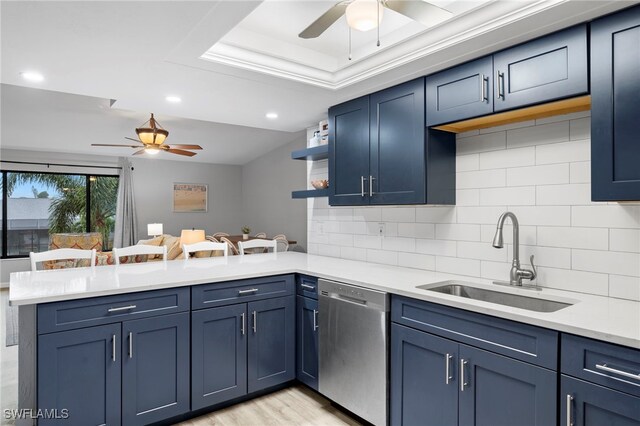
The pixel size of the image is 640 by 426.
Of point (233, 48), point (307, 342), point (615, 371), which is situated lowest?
point (307, 342)

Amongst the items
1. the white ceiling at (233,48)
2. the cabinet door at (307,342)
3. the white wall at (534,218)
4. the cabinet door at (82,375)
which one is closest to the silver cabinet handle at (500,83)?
the white ceiling at (233,48)

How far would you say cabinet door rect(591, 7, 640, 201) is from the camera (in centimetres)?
157

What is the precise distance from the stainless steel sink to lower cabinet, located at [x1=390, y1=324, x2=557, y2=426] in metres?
0.36

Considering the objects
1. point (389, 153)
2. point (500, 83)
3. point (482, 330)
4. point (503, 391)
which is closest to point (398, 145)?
point (389, 153)

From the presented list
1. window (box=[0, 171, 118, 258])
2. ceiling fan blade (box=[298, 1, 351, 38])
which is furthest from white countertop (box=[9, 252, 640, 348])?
window (box=[0, 171, 118, 258])

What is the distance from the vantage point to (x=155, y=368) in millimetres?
2297

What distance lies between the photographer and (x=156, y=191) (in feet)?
26.7

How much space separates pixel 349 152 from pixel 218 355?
1692mm

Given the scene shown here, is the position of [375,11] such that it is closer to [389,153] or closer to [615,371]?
[389,153]

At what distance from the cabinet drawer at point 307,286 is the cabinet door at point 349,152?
0.65 metres

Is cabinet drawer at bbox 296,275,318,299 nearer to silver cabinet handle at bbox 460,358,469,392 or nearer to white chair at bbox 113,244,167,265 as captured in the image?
silver cabinet handle at bbox 460,358,469,392

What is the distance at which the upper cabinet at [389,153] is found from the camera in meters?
2.47

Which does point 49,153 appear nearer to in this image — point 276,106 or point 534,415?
point 276,106

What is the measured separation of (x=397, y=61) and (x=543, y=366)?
1706 mm
